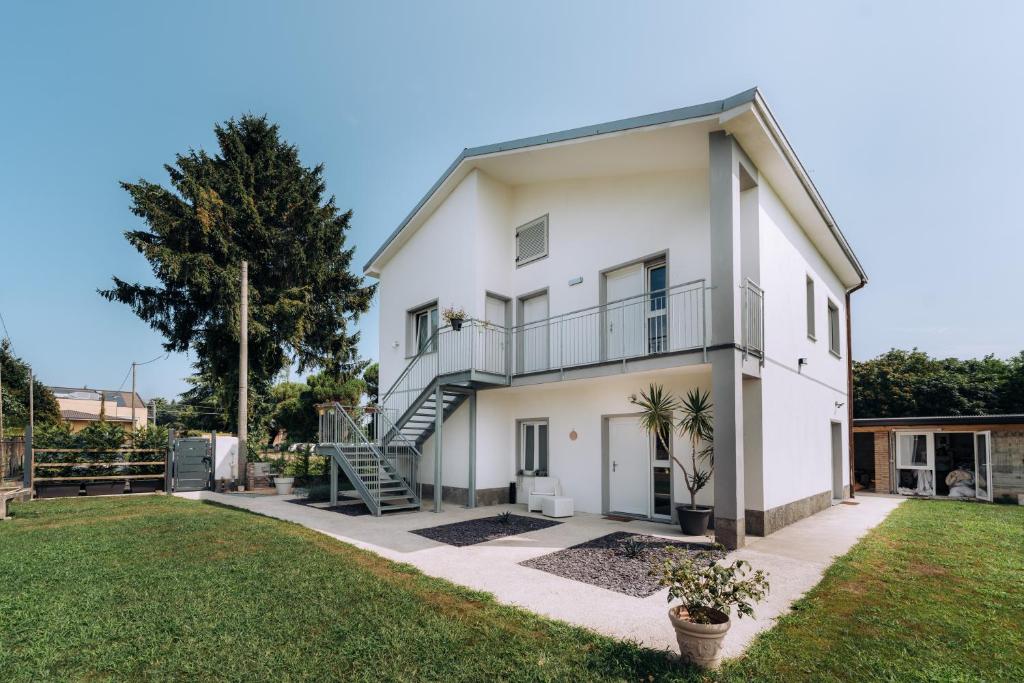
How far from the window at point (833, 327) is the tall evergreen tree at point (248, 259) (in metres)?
19.3

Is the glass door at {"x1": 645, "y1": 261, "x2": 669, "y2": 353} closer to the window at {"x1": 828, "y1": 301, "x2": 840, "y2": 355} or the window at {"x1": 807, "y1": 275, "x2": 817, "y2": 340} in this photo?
the window at {"x1": 807, "y1": 275, "x2": 817, "y2": 340}

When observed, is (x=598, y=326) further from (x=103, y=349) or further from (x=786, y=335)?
(x=103, y=349)

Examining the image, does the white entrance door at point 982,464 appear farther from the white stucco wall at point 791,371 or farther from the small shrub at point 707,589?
the small shrub at point 707,589

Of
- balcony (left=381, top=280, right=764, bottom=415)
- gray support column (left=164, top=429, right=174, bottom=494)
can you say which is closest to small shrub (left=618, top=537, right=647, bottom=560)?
balcony (left=381, top=280, right=764, bottom=415)

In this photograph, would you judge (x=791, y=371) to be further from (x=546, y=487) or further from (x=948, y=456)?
(x=948, y=456)

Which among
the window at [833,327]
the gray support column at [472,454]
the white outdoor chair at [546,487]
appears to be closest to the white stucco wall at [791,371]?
the window at [833,327]

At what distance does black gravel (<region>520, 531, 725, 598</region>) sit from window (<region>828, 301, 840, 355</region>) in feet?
30.2

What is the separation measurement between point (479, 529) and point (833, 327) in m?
11.8

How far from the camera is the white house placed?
8531 mm

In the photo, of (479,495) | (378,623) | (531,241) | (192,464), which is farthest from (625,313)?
(192,464)

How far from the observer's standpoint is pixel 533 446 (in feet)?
40.6

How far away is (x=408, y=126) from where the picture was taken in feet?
47.7

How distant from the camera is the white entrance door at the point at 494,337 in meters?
12.0

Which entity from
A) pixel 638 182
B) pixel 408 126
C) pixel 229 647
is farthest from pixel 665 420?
pixel 408 126
